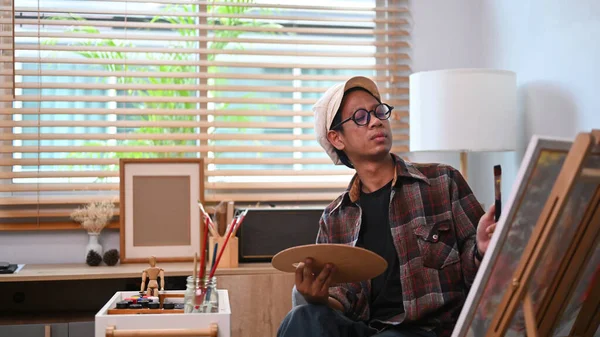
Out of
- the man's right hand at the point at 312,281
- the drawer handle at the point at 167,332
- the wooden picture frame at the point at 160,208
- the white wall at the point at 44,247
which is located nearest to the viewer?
the drawer handle at the point at 167,332

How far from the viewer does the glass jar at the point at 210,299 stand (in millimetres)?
1736

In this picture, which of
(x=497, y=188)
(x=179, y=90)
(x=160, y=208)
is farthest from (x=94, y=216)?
(x=497, y=188)

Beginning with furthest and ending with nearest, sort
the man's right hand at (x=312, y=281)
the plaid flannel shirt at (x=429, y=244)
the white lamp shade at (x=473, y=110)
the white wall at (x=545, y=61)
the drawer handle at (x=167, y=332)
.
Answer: the white lamp shade at (x=473, y=110) < the white wall at (x=545, y=61) < the plaid flannel shirt at (x=429, y=244) < the man's right hand at (x=312, y=281) < the drawer handle at (x=167, y=332)

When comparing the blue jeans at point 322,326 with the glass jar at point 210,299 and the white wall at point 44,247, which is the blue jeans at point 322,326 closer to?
the glass jar at point 210,299

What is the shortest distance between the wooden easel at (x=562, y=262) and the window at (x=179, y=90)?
Result: 5.68ft

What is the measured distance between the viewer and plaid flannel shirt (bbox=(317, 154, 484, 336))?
6.72ft

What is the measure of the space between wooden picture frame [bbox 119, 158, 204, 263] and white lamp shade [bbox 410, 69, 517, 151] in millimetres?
1040

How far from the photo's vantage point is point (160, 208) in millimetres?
3152

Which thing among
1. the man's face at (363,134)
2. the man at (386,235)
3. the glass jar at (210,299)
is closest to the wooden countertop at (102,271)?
the man at (386,235)

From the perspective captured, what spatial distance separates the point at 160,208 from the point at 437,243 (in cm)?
144

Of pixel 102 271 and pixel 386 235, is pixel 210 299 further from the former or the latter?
pixel 102 271

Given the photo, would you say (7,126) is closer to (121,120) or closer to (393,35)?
(121,120)

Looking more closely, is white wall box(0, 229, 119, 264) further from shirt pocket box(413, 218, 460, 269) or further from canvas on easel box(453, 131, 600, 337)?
canvas on easel box(453, 131, 600, 337)

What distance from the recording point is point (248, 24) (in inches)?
135
